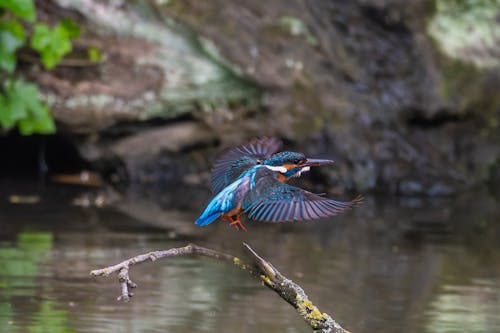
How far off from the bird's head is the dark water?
1.10m

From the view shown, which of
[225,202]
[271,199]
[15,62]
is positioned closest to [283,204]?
[271,199]

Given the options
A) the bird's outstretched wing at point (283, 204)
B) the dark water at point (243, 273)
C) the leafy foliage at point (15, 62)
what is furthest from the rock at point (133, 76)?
the bird's outstretched wing at point (283, 204)

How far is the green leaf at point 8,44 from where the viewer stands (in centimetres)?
792

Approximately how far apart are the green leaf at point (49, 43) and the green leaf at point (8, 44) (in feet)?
0.49

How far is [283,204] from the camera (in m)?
3.22

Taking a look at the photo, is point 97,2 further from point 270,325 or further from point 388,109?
point 270,325

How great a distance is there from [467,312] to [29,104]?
4.62 metres

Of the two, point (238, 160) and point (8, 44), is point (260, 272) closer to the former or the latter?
point (238, 160)

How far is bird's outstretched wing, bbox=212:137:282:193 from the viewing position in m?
3.61

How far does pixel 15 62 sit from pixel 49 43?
0.36m

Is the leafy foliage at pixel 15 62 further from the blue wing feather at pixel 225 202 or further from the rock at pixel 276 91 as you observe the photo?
the blue wing feather at pixel 225 202

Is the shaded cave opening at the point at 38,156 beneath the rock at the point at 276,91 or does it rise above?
beneath

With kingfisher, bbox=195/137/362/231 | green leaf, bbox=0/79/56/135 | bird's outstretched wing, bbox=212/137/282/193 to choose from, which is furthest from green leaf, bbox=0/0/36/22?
kingfisher, bbox=195/137/362/231

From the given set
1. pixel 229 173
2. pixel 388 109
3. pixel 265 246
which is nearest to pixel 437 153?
pixel 388 109
